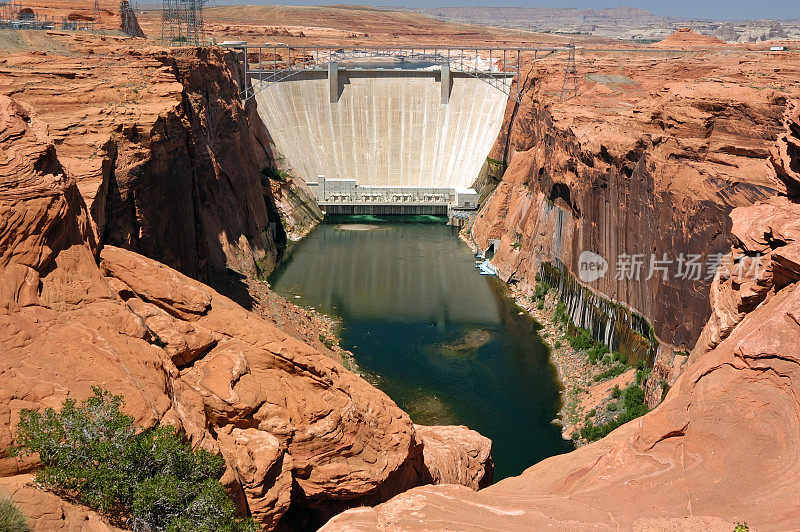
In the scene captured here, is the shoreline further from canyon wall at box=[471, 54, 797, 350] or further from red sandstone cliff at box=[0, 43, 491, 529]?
red sandstone cliff at box=[0, 43, 491, 529]

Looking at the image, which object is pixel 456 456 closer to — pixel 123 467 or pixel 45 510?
pixel 123 467

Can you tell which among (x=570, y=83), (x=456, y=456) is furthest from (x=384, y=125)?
(x=456, y=456)

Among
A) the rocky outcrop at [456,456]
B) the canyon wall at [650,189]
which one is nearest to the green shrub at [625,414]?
the canyon wall at [650,189]

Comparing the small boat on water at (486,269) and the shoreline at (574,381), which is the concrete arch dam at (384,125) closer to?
the small boat on water at (486,269)

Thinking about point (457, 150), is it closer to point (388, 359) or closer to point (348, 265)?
point (348, 265)

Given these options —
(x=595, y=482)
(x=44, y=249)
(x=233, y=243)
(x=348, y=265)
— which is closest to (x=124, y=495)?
(x=44, y=249)

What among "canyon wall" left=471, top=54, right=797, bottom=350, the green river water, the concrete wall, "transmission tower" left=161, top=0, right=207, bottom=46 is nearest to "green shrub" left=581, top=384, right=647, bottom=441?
the green river water
